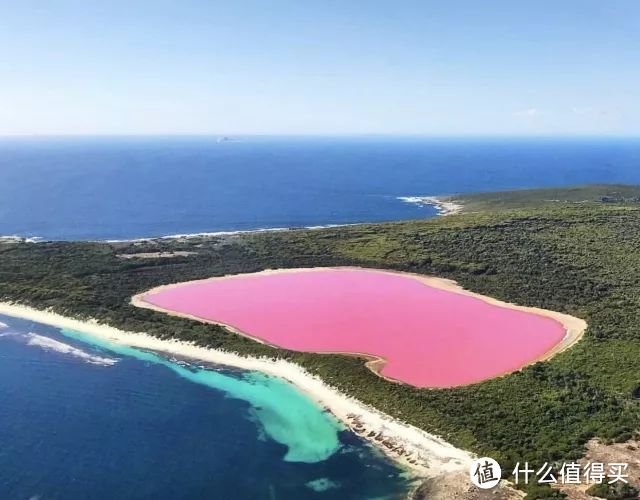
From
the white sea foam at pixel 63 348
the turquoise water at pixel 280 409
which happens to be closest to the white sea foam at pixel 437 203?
the turquoise water at pixel 280 409

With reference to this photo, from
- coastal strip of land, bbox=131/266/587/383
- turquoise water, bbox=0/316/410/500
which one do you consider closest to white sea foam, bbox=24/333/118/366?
turquoise water, bbox=0/316/410/500

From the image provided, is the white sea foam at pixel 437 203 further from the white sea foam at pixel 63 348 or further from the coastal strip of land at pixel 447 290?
the white sea foam at pixel 63 348

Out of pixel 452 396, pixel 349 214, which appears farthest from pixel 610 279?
pixel 349 214

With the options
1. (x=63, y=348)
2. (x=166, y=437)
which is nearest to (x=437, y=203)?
(x=63, y=348)

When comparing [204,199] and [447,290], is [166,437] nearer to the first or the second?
[447,290]

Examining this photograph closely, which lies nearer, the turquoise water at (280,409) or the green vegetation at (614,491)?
the green vegetation at (614,491)

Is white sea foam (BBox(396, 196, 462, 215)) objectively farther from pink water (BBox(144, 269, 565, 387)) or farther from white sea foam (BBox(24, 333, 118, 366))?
white sea foam (BBox(24, 333, 118, 366))
